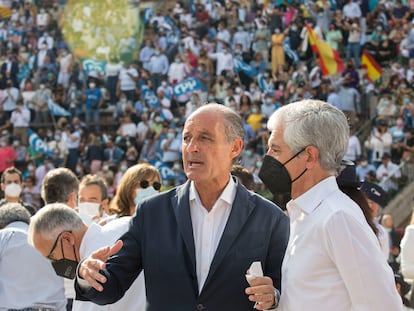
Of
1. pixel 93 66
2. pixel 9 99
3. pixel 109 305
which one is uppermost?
pixel 109 305

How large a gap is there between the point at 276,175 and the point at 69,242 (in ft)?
→ 5.80

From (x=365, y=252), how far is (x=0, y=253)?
145 inches

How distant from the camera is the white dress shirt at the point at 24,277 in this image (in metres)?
6.47

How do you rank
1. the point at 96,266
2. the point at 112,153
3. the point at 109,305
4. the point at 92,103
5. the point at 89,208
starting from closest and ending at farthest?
the point at 96,266, the point at 109,305, the point at 89,208, the point at 112,153, the point at 92,103

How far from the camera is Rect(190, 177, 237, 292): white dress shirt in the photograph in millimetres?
4234

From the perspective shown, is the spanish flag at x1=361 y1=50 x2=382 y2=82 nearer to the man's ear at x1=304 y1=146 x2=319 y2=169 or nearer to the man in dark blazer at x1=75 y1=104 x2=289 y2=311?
the man in dark blazer at x1=75 y1=104 x2=289 y2=311

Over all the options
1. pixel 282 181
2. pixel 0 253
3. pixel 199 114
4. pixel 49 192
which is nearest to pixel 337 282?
pixel 282 181

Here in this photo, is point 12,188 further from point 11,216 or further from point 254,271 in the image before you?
point 254,271

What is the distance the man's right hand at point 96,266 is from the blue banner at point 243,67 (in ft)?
70.6

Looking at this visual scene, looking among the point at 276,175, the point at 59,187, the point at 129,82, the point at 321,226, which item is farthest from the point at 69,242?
the point at 129,82

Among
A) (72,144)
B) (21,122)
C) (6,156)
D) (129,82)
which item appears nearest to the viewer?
(6,156)

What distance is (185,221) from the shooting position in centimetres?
428

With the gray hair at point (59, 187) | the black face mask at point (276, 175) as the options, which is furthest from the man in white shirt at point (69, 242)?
the gray hair at point (59, 187)

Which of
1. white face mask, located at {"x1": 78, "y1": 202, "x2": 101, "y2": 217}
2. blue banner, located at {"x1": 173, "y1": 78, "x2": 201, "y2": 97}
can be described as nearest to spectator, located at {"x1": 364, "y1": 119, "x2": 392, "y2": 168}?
blue banner, located at {"x1": 173, "y1": 78, "x2": 201, "y2": 97}
